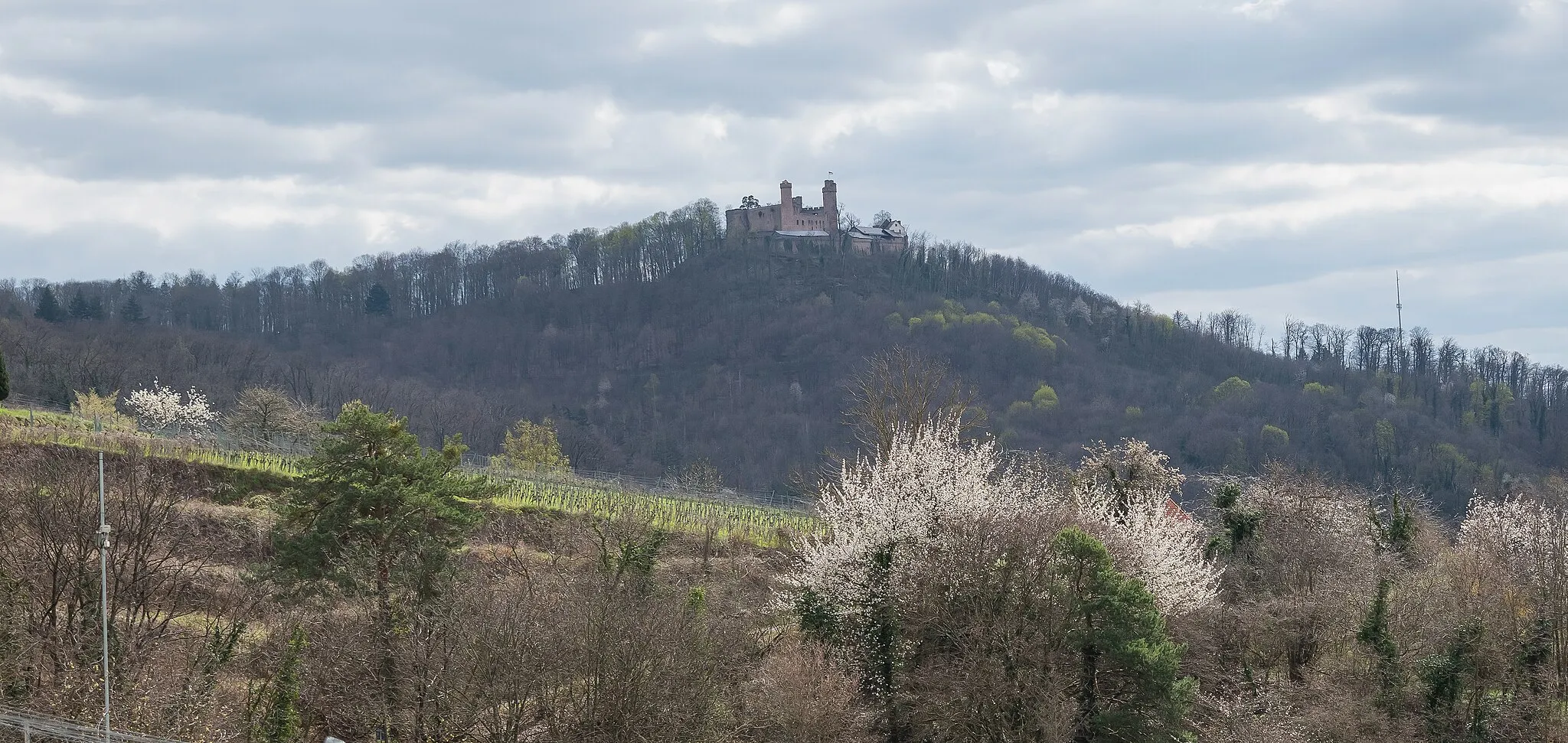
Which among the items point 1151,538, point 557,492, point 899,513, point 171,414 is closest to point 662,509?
point 557,492

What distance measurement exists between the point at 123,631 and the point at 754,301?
113802mm

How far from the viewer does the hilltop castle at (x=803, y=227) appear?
15400 cm

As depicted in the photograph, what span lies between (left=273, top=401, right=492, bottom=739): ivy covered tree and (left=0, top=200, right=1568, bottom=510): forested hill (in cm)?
5600

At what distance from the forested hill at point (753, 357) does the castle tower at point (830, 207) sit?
12.5 m

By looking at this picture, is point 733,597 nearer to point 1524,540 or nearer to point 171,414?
point 1524,540

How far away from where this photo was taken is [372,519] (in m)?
30.2

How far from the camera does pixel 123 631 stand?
88.7 feet

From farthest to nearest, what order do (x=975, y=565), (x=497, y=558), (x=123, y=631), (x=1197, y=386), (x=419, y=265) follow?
1. (x=419, y=265)
2. (x=1197, y=386)
3. (x=497, y=558)
4. (x=975, y=565)
5. (x=123, y=631)

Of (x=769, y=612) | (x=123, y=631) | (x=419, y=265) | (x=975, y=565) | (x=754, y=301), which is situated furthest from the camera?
(x=419, y=265)

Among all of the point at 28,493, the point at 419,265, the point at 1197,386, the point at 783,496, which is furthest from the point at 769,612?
the point at 419,265

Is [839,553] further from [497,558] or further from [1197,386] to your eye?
[1197,386]

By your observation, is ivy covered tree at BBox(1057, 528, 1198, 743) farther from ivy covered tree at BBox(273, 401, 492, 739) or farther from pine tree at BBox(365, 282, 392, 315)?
pine tree at BBox(365, 282, 392, 315)

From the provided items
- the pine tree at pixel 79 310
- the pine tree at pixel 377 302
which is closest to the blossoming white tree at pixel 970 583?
the pine tree at pixel 79 310

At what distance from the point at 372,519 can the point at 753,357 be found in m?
101
